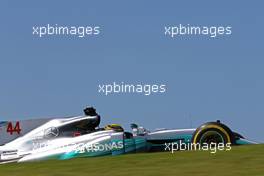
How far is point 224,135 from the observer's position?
15688 millimetres

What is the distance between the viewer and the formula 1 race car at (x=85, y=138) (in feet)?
52.2

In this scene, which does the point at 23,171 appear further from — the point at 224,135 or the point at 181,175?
the point at 224,135

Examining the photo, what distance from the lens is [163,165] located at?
11836 millimetres

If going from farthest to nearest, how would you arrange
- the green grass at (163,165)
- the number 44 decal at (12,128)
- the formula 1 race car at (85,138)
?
the number 44 decal at (12,128) < the formula 1 race car at (85,138) < the green grass at (163,165)

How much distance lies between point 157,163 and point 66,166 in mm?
1816

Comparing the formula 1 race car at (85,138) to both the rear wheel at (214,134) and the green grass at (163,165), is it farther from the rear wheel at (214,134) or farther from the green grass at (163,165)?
the green grass at (163,165)

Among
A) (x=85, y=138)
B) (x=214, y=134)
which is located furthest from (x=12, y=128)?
(x=214, y=134)

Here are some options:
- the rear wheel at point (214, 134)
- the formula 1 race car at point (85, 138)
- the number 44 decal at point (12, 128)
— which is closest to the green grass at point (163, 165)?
the rear wheel at point (214, 134)

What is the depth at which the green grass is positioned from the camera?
35.6 ft

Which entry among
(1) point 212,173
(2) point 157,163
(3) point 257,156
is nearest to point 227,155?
(3) point 257,156

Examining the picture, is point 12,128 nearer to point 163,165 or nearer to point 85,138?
point 85,138

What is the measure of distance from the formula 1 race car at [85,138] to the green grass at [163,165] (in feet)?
6.75

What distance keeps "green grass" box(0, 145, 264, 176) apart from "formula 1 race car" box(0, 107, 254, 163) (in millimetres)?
2056

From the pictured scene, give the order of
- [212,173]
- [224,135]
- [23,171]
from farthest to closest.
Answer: [224,135] → [23,171] → [212,173]
